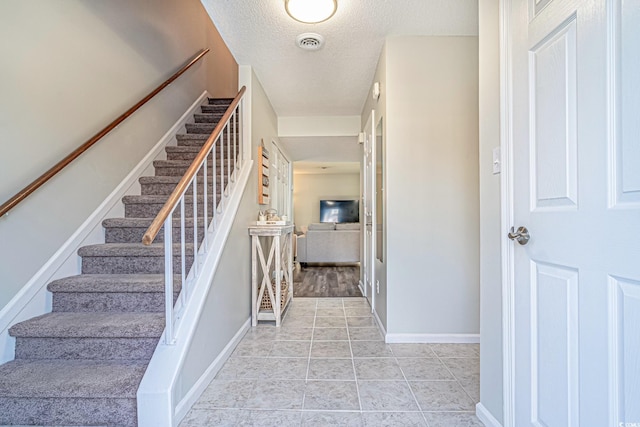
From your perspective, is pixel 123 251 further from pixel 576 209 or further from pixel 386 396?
pixel 576 209

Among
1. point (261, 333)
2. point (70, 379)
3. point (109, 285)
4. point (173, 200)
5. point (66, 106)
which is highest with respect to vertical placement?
point (66, 106)

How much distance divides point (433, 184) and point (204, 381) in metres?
2.07

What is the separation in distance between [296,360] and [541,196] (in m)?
1.75

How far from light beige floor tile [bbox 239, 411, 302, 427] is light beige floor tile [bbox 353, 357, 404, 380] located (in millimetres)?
517

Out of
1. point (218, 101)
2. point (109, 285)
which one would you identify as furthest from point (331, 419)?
point (218, 101)

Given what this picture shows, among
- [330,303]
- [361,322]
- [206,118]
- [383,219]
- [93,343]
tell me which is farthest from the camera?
[206,118]

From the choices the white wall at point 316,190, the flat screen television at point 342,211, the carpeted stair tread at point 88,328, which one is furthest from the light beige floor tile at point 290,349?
the white wall at point 316,190

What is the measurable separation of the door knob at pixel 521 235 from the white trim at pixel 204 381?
168 cm

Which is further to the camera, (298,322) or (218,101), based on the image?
(218,101)

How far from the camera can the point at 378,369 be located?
191cm

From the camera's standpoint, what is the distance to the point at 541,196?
3.43 feet

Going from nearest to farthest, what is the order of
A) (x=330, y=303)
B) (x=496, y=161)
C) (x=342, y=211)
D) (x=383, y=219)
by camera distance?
(x=496, y=161), (x=383, y=219), (x=330, y=303), (x=342, y=211)

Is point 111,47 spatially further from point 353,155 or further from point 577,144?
point 353,155

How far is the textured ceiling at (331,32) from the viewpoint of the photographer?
1.96 metres
